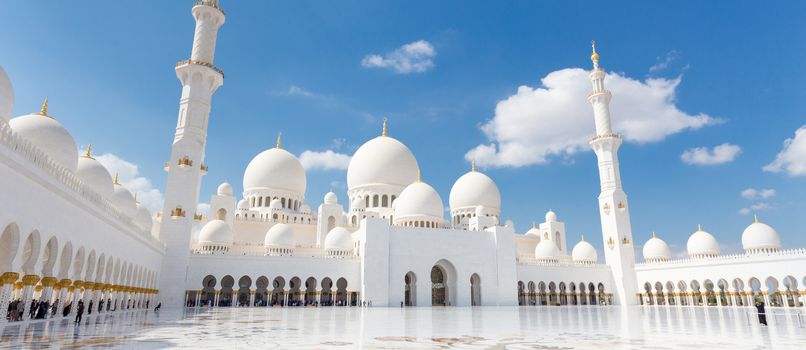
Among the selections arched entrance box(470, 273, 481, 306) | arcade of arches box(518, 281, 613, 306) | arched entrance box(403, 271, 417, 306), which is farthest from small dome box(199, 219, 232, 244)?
arcade of arches box(518, 281, 613, 306)

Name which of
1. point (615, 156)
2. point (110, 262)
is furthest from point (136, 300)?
point (615, 156)

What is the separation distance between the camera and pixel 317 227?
3222 centimetres

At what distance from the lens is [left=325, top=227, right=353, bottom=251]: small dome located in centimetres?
2844

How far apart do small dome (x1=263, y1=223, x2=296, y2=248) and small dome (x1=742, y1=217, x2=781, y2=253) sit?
27153mm

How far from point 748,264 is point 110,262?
29832 millimetres

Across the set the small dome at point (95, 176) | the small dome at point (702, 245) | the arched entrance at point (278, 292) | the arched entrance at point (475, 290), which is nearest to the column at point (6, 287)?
the small dome at point (95, 176)

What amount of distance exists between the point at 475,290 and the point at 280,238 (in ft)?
39.3

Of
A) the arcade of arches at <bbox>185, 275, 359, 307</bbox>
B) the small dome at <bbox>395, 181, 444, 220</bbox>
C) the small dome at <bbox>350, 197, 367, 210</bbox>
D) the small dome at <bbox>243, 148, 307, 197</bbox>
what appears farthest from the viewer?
the small dome at <bbox>243, 148, 307, 197</bbox>

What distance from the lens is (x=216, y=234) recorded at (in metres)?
27.1

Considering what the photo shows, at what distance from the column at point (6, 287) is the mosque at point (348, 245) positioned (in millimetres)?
1073

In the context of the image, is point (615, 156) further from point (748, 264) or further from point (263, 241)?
point (263, 241)

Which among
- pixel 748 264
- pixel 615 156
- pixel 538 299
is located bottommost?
pixel 538 299

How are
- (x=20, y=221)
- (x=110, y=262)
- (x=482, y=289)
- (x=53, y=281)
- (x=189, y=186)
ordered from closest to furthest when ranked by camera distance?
1. (x=20, y=221)
2. (x=53, y=281)
3. (x=110, y=262)
4. (x=189, y=186)
5. (x=482, y=289)

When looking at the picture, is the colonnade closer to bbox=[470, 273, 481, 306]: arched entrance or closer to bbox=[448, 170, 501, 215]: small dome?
bbox=[470, 273, 481, 306]: arched entrance
